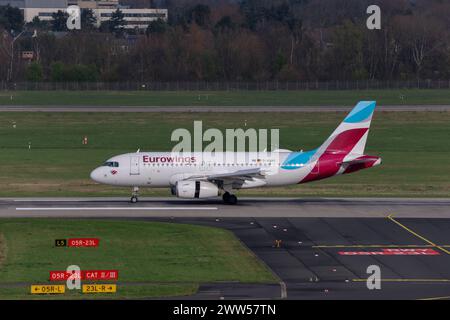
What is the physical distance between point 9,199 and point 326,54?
13171cm

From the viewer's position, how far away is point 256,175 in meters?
60.7

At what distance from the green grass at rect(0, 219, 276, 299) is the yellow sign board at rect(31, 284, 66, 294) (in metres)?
0.34

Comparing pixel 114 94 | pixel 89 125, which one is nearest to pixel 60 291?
pixel 89 125

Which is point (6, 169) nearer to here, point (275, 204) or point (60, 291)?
point (275, 204)

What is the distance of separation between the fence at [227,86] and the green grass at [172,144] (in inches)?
1897

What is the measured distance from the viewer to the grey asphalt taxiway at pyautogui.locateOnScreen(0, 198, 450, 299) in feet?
123

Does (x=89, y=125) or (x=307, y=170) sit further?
(x=89, y=125)

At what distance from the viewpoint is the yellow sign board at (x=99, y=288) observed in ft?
119

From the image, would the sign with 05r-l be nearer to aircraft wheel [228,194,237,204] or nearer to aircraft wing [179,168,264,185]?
aircraft wing [179,168,264,185]

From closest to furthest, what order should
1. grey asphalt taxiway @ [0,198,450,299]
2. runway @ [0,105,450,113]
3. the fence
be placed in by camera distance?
grey asphalt taxiway @ [0,198,450,299], runway @ [0,105,450,113], the fence

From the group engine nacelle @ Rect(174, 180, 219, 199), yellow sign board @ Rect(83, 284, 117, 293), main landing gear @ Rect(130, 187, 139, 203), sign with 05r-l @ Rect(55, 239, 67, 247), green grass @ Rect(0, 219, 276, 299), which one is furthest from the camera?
main landing gear @ Rect(130, 187, 139, 203)

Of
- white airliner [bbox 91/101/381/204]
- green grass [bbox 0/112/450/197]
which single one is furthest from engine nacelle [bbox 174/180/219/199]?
green grass [bbox 0/112/450/197]

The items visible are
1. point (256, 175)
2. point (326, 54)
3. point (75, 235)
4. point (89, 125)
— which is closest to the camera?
point (75, 235)
